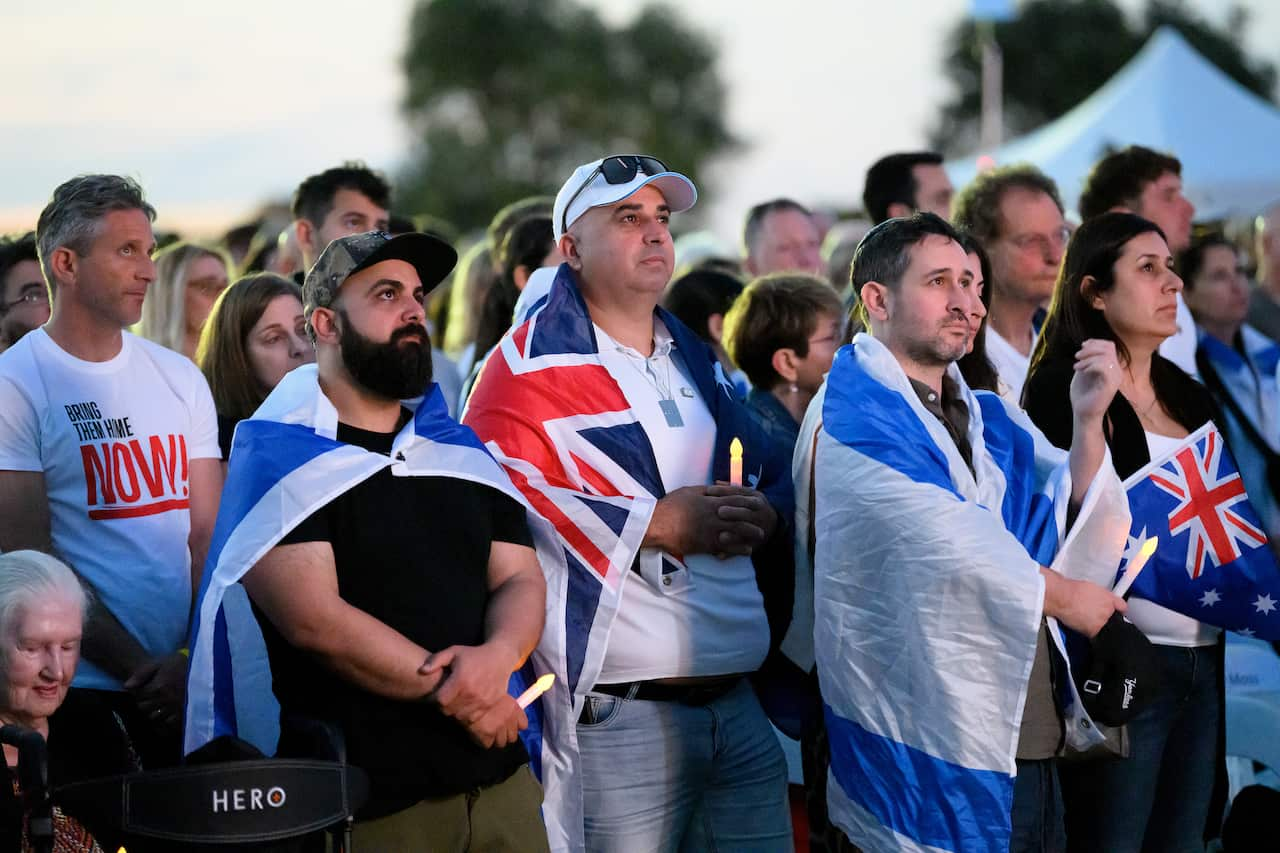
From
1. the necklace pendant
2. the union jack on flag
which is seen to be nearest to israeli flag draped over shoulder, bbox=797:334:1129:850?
the necklace pendant

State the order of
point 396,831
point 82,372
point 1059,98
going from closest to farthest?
point 396,831 → point 82,372 → point 1059,98

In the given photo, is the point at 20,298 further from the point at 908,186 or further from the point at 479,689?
the point at 908,186

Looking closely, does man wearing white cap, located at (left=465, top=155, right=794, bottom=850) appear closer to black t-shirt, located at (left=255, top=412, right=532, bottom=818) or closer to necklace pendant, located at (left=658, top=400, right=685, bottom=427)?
necklace pendant, located at (left=658, top=400, right=685, bottom=427)

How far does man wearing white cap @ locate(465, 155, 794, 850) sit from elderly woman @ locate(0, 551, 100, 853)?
43.2 inches

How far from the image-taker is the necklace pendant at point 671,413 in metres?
4.29

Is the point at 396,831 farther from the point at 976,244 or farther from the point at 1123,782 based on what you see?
the point at 976,244

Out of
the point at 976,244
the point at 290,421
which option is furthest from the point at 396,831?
the point at 976,244

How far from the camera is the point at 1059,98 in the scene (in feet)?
186

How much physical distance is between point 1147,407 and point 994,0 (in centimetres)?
1282

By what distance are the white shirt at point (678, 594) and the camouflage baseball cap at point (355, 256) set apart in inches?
23.3

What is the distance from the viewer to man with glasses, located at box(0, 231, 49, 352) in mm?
5129

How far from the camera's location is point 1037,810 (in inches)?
158

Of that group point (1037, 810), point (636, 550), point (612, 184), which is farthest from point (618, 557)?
point (1037, 810)

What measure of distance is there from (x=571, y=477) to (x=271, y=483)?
0.86 meters
